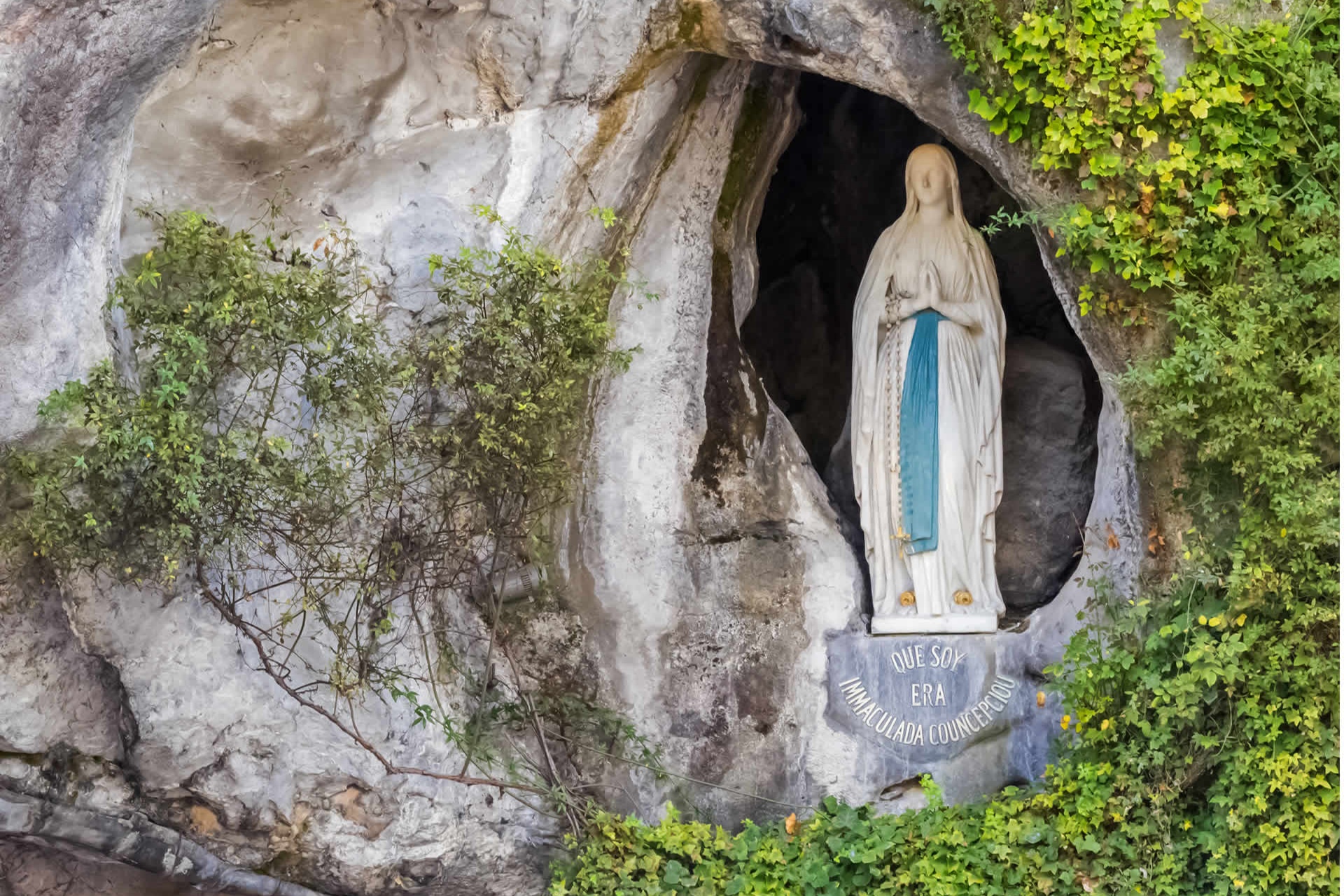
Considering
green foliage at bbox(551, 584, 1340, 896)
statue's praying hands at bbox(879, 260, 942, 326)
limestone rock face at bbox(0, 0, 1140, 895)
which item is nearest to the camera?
green foliage at bbox(551, 584, 1340, 896)

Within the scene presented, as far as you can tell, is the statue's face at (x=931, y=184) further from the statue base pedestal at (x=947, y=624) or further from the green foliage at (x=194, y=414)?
the green foliage at (x=194, y=414)

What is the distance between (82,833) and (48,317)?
1.78m

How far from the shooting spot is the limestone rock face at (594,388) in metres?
4.96

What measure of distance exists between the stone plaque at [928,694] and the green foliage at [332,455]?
0.89 m

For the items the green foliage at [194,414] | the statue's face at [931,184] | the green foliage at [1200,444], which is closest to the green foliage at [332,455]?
the green foliage at [194,414]

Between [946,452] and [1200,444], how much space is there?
1.15 meters

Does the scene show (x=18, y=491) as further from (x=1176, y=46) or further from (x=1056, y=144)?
(x=1176, y=46)

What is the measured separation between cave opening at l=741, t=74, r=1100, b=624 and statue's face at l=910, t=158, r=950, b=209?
657 mm

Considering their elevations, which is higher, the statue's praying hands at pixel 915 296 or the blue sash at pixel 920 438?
the statue's praying hands at pixel 915 296

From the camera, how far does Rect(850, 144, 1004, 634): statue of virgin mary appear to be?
5621 millimetres

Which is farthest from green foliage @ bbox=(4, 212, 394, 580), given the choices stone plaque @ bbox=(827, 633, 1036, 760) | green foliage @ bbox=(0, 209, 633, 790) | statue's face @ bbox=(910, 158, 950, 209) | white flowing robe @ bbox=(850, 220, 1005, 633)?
statue's face @ bbox=(910, 158, 950, 209)

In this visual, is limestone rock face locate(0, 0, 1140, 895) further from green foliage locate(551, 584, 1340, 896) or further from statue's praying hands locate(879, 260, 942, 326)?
statue's praying hands locate(879, 260, 942, 326)

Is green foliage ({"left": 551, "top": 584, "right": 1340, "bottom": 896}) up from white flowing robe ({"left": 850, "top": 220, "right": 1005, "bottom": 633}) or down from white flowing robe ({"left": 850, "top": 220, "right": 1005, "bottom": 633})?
down

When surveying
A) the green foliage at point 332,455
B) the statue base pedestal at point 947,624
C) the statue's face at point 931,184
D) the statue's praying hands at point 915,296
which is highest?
the statue's face at point 931,184
